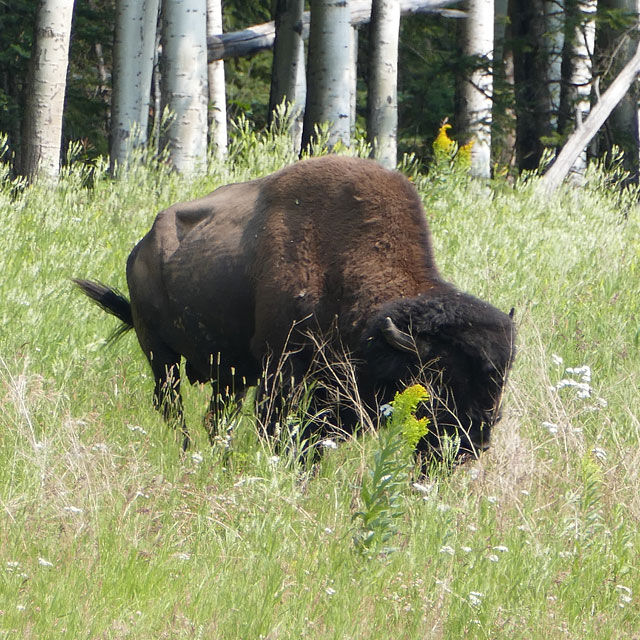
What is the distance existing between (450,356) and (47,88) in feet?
23.3

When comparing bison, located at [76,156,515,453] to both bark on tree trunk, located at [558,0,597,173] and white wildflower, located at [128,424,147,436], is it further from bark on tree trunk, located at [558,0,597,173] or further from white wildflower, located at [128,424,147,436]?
bark on tree trunk, located at [558,0,597,173]

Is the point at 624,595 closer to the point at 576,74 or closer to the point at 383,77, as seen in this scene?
the point at 383,77

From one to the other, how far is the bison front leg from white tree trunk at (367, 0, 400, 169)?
19.4ft

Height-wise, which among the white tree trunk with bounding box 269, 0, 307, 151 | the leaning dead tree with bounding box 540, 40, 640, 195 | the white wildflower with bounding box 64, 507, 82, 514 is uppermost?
the white tree trunk with bounding box 269, 0, 307, 151

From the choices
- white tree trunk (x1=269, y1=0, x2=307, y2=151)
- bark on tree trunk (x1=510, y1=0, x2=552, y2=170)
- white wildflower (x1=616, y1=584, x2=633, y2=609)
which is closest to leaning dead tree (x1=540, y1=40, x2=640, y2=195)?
bark on tree trunk (x1=510, y1=0, x2=552, y2=170)

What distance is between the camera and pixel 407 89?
2250cm

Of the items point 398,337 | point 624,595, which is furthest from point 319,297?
point 624,595

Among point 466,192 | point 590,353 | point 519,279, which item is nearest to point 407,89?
point 466,192

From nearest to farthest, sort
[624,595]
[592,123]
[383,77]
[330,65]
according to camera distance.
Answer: [624,595] → [330,65] → [383,77] → [592,123]

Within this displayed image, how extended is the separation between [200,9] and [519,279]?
4.86 meters

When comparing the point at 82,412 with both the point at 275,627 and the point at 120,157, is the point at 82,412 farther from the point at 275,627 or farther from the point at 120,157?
the point at 120,157

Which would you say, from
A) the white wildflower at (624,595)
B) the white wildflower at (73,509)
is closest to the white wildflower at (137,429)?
the white wildflower at (73,509)

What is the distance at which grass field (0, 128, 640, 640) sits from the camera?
3.22m

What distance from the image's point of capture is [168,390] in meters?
5.96
